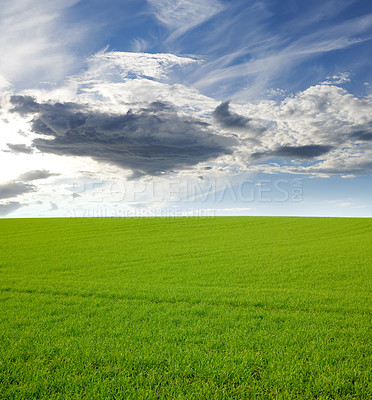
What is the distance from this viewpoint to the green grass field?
5434 mm

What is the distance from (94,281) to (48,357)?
7708mm

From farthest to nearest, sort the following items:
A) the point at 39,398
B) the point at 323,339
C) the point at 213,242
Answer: the point at 213,242, the point at 323,339, the point at 39,398

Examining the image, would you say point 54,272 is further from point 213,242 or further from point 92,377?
point 213,242

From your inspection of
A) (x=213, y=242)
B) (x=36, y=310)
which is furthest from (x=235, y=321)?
(x=213, y=242)

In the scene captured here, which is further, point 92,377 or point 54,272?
point 54,272

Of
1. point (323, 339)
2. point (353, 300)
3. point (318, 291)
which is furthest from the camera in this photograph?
point (318, 291)

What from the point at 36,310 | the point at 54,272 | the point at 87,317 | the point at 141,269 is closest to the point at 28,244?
the point at 54,272

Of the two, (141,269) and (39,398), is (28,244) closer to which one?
(141,269)

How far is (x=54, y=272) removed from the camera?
16.4m

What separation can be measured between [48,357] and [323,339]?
6.92m

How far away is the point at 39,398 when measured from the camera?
516cm

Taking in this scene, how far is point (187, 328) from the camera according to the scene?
7.73m

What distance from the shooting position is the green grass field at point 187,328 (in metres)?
5.43

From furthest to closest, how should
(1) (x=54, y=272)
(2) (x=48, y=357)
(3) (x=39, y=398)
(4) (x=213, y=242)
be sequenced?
(4) (x=213, y=242)
(1) (x=54, y=272)
(2) (x=48, y=357)
(3) (x=39, y=398)
